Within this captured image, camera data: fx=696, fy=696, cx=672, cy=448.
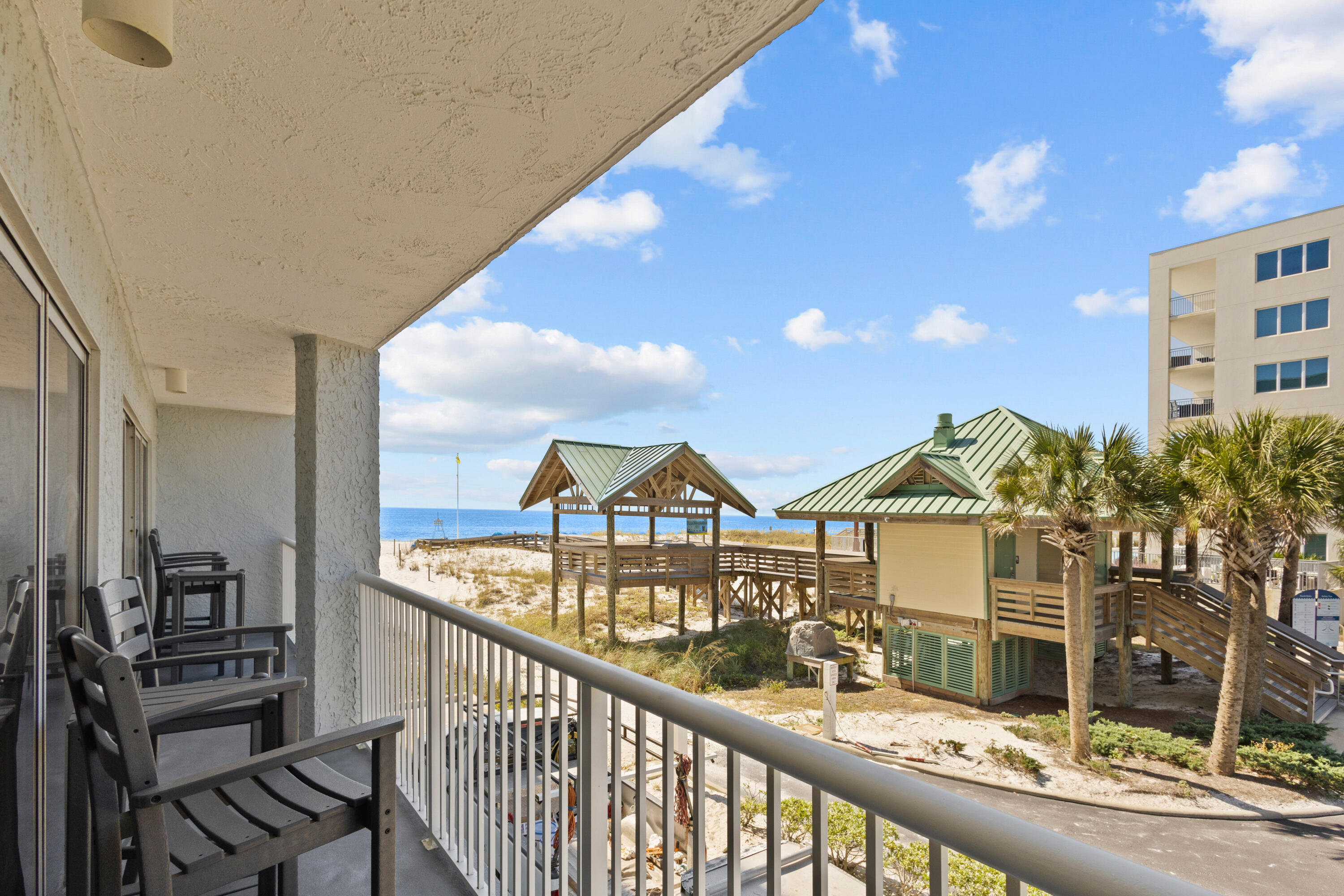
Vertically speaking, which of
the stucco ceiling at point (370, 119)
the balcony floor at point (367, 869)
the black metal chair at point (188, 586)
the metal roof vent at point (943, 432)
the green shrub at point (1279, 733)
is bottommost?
the green shrub at point (1279, 733)

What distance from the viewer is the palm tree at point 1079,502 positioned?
9.50 meters

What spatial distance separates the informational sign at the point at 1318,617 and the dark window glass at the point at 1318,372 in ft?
31.6

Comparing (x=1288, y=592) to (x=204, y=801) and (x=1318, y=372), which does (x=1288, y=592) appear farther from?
(x=204, y=801)

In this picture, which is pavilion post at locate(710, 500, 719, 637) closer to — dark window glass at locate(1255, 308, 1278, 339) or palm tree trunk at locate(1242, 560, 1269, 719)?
palm tree trunk at locate(1242, 560, 1269, 719)

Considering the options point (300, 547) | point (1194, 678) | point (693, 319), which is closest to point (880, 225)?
point (693, 319)

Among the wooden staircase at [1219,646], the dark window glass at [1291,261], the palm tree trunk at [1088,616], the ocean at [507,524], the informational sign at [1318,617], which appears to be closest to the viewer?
the palm tree trunk at [1088,616]

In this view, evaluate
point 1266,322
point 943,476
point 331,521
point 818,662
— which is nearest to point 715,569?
point 818,662

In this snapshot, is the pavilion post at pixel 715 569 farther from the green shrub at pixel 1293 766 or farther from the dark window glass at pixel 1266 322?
the dark window glass at pixel 1266 322

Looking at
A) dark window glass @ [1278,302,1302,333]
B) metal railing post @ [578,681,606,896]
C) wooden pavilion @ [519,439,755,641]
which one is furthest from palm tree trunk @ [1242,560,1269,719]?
dark window glass @ [1278,302,1302,333]

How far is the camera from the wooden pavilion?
14.6m

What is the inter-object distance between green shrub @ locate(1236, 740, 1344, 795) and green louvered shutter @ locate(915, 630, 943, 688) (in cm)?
431

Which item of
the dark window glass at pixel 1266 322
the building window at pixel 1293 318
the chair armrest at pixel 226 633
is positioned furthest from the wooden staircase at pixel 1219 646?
the chair armrest at pixel 226 633

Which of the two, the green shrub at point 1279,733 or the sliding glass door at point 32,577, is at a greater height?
the sliding glass door at point 32,577

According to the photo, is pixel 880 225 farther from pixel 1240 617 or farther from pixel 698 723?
pixel 698 723
